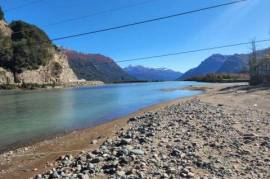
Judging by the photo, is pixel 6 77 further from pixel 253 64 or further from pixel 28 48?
pixel 253 64

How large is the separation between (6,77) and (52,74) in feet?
111

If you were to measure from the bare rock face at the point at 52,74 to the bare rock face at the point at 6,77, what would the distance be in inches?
144

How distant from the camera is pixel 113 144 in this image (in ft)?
53.1

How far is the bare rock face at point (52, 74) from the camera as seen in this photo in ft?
473

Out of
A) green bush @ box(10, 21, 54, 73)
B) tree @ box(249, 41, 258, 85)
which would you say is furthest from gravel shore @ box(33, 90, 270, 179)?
green bush @ box(10, 21, 54, 73)

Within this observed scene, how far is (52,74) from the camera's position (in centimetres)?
16300

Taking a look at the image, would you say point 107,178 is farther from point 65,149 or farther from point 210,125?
point 210,125

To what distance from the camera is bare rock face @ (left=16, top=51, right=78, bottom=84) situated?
14410cm

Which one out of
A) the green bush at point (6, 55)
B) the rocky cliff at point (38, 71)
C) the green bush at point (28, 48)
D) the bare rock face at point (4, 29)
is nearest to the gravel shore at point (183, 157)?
the rocky cliff at point (38, 71)

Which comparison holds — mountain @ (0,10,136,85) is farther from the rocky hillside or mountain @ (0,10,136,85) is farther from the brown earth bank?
the brown earth bank

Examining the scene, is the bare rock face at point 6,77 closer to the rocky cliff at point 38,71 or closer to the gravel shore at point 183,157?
the rocky cliff at point 38,71

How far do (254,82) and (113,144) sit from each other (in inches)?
2319

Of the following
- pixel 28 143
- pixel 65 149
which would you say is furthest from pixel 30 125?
pixel 65 149

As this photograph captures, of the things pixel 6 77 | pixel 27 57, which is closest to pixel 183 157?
pixel 6 77
